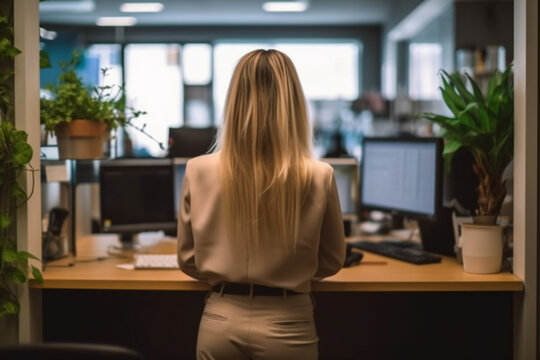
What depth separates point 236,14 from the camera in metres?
8.42

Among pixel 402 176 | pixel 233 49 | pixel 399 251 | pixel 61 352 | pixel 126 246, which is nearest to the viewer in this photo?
pixel 61 352

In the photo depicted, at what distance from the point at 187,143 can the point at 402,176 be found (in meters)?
1.24

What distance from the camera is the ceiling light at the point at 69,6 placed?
751 centimetres

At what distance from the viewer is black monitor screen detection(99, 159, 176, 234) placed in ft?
9.26

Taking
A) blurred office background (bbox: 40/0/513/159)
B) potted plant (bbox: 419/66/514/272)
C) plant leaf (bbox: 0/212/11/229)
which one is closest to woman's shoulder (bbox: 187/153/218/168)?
plant leaf (bbox: 0/212/11/229)

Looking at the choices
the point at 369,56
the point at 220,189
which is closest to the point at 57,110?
the point at 220,189

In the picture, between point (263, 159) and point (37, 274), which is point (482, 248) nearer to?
point (263, 159)

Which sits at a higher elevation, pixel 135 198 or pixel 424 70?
pixel 424 70

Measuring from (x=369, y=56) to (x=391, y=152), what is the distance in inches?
263

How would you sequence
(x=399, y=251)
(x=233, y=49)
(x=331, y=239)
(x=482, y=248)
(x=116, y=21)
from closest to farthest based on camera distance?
(x=331, y=239) < (x=482, y=248) < (x=399, y=251) < (x=116, y=21) < (x=233, y=49)

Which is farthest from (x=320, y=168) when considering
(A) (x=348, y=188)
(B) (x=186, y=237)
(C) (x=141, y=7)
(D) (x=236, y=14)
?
(D) (x=236, y=14)

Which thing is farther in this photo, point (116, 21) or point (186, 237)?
point (116, 21)

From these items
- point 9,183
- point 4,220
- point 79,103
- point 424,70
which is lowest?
point 4,220

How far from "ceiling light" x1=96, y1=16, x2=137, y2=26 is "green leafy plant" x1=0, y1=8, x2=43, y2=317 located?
22.4ft
